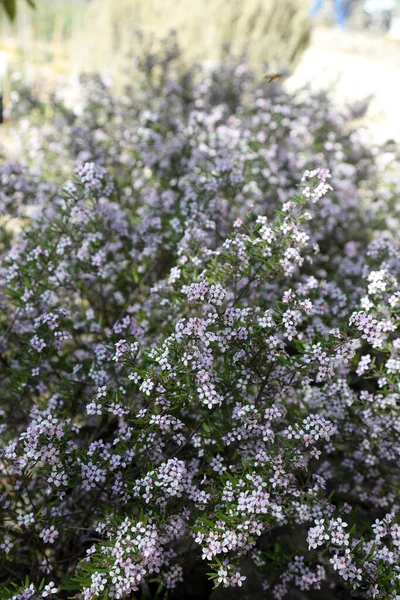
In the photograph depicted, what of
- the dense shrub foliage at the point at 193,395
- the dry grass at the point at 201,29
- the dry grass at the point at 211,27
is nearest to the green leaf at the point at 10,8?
the dense shrub foliage at the point at 193,395

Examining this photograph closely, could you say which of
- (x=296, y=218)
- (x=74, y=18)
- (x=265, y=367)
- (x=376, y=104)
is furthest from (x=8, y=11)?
(x=74, y=18)

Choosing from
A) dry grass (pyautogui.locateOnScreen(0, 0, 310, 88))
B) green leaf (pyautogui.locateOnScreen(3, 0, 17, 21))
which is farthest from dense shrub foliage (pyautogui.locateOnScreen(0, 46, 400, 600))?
dry grass (pyautogui.locateOnScreen(0, 0, 310, 88))

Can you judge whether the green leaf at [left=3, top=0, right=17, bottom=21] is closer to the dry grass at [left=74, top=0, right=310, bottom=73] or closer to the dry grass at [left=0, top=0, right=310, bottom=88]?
the dry grass at [left=0, top=0, right=310, bottom=88]

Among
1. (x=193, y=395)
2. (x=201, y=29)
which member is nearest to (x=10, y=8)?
(x=193, y=395)

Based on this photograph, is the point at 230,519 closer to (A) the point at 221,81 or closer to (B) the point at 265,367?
(B) the point at 265,367

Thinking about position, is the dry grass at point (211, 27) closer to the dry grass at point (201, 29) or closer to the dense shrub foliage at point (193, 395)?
the dry grass at point (201, 29)

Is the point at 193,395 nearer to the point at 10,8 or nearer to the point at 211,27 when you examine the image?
the point at 10,8

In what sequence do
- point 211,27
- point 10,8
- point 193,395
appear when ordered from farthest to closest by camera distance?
point 211,27, point 10,8, point 193,395

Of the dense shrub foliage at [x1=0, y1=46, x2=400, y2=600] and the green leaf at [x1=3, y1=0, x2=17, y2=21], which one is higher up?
the green leaf at [x1=3, y1=0, x2=17, y2=21]

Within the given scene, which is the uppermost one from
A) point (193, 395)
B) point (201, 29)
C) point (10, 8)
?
point (201, 29)
